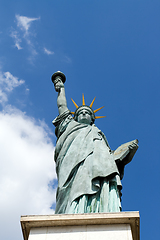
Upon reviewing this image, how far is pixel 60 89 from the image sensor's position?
8.91 meters

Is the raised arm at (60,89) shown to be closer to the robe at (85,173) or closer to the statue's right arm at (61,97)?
the statue's right arm at (61,97)

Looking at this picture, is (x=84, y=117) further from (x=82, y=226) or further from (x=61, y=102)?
(x=82, y=226)

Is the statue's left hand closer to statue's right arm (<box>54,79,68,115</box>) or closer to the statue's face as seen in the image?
the statue's face

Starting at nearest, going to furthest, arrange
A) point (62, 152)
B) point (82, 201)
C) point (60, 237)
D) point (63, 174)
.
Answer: point (60, 237) < point (82, 201) < point (63, 174) < point (62, 152)

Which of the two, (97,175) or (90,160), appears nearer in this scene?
(97,175)

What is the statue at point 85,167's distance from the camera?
551 cm

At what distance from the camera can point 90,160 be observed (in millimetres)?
6266

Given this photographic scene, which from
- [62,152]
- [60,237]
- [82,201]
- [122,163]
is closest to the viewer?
[60,237]

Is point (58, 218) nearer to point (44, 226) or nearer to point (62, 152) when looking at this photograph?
point (44, 226)

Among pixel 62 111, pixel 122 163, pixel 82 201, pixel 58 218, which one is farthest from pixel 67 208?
pixel 62 111

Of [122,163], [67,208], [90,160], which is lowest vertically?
[67,208]

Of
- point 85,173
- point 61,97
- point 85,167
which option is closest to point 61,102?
point 61,97

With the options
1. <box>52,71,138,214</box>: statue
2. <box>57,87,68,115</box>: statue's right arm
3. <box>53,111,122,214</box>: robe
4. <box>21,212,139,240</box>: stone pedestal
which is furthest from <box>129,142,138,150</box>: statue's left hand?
<box>21,212,139,240</box>: stone pedestal

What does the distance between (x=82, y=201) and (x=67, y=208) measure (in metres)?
0.29
